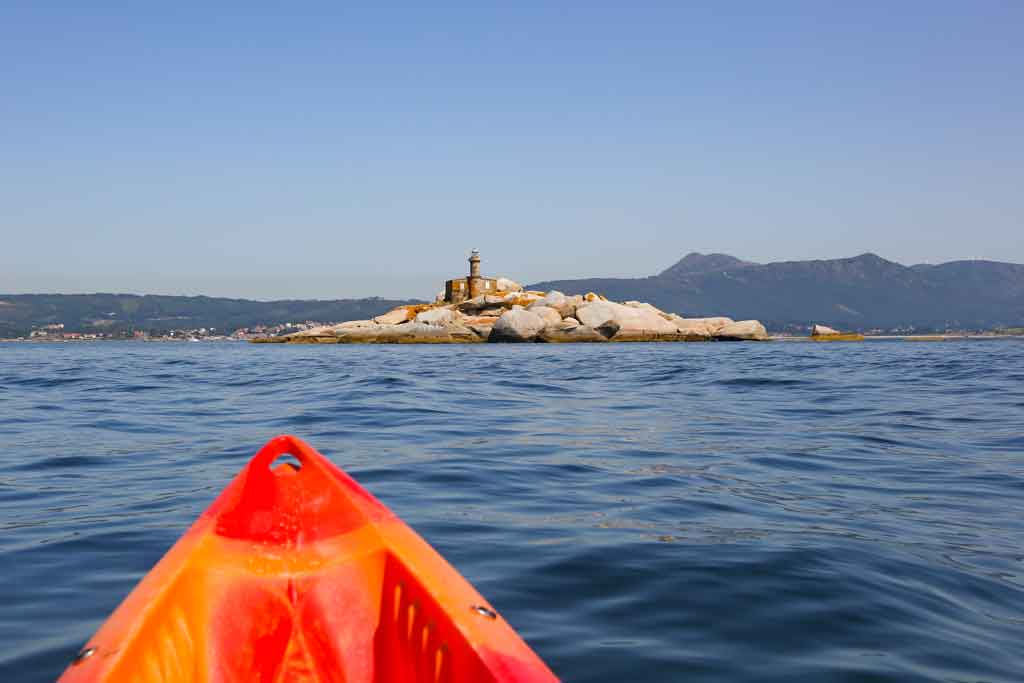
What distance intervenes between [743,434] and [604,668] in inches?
328

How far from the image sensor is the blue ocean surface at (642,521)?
144 inches

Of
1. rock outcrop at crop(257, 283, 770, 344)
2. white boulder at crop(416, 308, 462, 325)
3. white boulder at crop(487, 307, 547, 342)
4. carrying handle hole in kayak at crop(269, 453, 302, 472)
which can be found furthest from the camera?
white boulder at crop(416, 308, 462, 325)

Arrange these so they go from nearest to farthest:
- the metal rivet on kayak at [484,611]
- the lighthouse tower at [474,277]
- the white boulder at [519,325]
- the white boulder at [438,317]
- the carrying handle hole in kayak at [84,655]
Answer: the carrying handle hole in kayak at [84,655]
the metal rivet on kayak at [484,611]
the white boulder at [519,325]
the white boulder at [438,317]
the lighthouse tower at [474,277]

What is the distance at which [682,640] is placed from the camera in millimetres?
3705

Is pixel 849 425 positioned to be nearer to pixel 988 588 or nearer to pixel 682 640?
pixel 988 588

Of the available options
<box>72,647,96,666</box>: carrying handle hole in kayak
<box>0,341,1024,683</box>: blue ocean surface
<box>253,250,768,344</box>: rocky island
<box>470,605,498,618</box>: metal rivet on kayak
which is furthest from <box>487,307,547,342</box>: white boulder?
<box>72,647,96,666</box>: carrying handle hole in kayak

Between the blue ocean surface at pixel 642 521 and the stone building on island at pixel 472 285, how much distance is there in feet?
237

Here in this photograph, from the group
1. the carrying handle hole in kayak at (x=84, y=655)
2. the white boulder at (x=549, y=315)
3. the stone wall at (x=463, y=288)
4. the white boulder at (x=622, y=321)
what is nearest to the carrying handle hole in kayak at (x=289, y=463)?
the carrying handle hole in kayak at (x=84, y=655)

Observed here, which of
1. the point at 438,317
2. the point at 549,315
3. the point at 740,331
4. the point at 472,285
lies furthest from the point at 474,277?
the point at 740,331

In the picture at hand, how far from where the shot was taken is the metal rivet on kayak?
2.86 m

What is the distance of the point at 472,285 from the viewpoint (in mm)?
86938

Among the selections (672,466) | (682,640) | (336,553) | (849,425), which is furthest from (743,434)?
(336,553)

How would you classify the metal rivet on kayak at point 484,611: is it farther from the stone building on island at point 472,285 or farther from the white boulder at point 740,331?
the stone building on island at point 472,285

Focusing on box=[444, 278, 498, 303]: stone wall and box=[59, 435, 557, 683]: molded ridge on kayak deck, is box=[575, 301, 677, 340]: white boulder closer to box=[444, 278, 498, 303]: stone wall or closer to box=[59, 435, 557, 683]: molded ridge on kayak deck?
box=[444, 278, 498, 303]: stone wall
